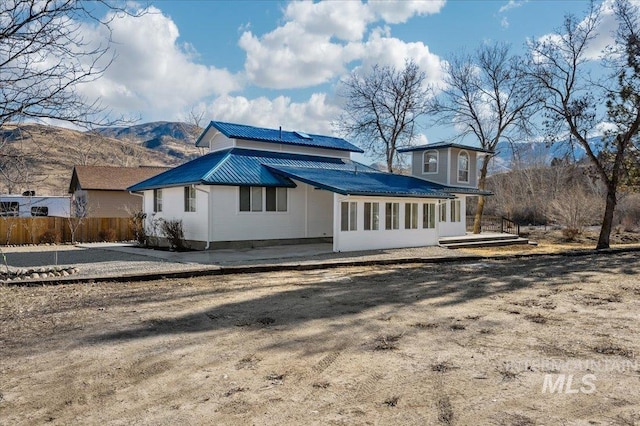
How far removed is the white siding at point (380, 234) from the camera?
16.7 m

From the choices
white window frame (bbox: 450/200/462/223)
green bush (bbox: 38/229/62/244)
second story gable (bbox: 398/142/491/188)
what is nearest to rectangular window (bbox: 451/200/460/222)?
white window frame (bbox: 450/200/462/223)

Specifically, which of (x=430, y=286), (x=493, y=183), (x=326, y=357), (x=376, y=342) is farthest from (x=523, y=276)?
(x=493, y=183)

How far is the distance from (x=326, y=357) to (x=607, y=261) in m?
14.0

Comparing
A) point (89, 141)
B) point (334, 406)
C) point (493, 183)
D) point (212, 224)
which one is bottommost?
point (334, 406)

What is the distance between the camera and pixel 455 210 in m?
24.8

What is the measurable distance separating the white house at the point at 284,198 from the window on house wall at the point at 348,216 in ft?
0.12

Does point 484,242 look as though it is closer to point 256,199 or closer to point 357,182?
point 357,182

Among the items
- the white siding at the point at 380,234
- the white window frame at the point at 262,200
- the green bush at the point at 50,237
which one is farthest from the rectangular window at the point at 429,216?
the green bush at the point at 50,237

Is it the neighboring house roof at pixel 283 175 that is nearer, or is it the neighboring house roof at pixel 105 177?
the neighboring house roof at pixel 283 175

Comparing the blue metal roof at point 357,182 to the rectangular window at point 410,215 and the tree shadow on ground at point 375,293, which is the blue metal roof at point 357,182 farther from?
the tree shadow on ground at point 375,293

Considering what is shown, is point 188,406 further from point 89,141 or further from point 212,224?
point 212,224

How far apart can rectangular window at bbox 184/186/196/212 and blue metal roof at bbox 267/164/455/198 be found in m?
3.35

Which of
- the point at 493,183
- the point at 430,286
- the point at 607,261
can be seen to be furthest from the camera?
the point at 493,183

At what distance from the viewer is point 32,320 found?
6.51m
